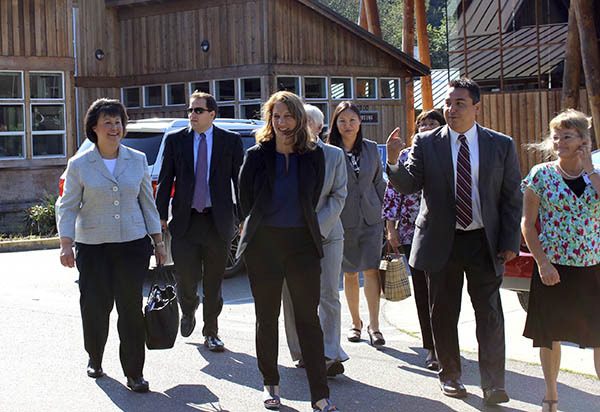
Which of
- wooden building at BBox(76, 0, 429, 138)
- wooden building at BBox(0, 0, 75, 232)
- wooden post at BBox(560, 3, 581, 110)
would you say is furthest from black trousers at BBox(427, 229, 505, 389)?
wooden building at BBox(0, 0, 75, 232)

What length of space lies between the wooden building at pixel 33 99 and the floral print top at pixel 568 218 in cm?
1610

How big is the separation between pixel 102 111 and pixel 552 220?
3141 mm

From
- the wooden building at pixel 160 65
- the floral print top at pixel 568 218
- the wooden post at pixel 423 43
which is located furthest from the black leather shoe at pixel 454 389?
the wooden post at pixel 423 43

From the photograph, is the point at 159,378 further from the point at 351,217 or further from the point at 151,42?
the point at 151,42

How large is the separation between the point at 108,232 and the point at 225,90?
1559cm

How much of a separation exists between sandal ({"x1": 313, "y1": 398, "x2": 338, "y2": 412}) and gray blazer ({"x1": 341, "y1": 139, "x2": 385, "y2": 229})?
2.31 meters

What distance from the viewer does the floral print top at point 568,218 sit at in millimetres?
5676

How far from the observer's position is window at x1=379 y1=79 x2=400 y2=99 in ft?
77.1

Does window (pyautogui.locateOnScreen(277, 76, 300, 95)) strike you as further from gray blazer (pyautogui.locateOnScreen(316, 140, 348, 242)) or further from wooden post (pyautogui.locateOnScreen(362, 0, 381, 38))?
gray blazer (pyautogui.locateOnScreen(316, 140, 348, 242))

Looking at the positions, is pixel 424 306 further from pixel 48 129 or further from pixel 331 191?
pixel 48 129

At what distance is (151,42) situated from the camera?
2317 cm

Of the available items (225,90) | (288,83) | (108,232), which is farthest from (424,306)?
(225,90)

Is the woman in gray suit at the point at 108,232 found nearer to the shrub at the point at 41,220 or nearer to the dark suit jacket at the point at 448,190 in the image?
the dark suit jacket at the point at 448,190

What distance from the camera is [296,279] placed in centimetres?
596
